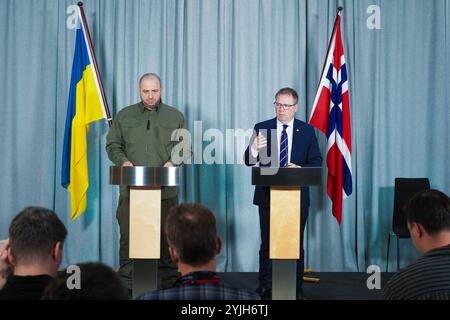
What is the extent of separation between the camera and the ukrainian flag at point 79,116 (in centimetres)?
522

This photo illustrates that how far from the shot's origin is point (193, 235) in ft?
5.94

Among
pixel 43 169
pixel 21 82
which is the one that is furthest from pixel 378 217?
pixel 21 82

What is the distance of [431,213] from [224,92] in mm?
3745

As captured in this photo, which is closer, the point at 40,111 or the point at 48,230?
the point at 48,230

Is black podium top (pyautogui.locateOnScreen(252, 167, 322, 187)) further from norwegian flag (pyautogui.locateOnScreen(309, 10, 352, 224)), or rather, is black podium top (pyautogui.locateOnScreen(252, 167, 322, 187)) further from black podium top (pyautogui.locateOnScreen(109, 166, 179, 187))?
norwegian flag (pyautogui.locateOnScreen(309, 10, 352, 224))

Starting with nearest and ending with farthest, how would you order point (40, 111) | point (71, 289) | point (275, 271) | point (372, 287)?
point (71, 289), point (275, 271), point (372, 287), point (40, 111)

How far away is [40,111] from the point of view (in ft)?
18.7

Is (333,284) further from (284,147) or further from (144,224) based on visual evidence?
(144,224)

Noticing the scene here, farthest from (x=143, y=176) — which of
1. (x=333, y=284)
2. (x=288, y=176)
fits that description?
(x=333, y=284)

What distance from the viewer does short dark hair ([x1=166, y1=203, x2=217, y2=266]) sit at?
179cm

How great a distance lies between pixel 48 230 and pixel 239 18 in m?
4.23

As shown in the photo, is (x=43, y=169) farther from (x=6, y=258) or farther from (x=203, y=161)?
(x=6, y=258)

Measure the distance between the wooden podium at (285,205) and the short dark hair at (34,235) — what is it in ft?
5.94

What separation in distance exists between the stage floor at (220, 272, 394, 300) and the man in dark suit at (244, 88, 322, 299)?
19.8 inches
